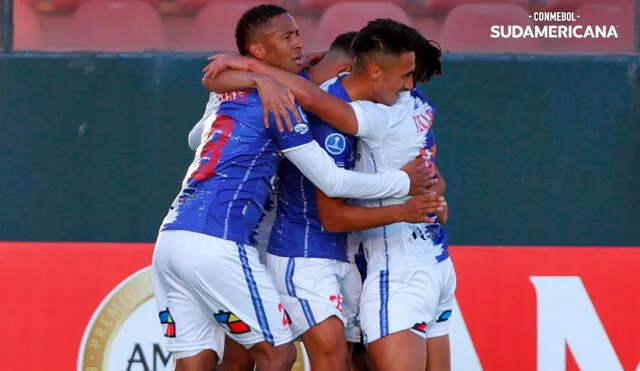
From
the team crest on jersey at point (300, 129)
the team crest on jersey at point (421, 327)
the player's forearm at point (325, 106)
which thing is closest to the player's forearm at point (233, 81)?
the player's forearm at point (325, 106)

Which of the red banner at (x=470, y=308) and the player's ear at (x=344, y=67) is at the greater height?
the player's ear at (x=344, y=67)

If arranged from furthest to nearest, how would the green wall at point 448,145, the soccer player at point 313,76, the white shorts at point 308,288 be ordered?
1. the green wall at point 448,145
2. the soccer player at point 313,76
3. the white shorts at point 308,288

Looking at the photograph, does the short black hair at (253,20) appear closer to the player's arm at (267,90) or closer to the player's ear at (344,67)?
the player's arm at (267,90)

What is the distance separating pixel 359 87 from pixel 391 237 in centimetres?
60

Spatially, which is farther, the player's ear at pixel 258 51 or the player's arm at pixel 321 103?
the player's ear at pixel 258 51

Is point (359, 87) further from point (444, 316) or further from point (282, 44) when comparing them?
point (444, 316)

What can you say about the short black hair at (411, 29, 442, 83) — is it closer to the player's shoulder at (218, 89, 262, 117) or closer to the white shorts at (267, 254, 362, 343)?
the player's shoulder at (218, 89, 262, 117)

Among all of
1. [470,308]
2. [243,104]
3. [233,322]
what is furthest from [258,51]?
[470,308]

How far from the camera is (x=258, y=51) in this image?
5.27 m

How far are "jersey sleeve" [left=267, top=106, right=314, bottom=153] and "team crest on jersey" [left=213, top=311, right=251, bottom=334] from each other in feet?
2.10

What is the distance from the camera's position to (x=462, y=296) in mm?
6773

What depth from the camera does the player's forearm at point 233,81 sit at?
5105mm

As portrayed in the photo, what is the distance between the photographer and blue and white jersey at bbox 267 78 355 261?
529 centimetres

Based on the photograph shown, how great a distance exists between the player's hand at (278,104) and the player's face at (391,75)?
351 millimetres
